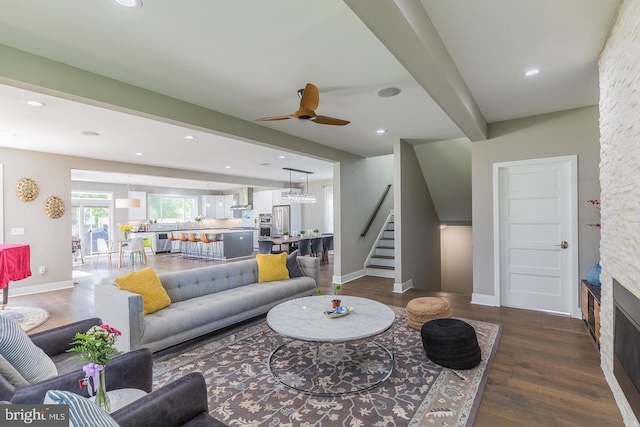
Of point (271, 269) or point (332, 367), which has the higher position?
point (271, 269)

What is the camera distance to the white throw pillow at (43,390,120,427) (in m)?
0.92

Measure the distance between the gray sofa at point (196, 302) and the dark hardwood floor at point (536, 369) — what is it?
1.77 m

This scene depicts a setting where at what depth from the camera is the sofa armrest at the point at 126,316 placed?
2723mm

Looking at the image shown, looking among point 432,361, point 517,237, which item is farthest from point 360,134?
point 432,361

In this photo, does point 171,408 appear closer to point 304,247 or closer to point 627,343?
point 627,343

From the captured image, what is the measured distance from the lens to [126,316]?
8.96 feet

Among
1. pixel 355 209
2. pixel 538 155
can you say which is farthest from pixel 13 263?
pixel 538 155

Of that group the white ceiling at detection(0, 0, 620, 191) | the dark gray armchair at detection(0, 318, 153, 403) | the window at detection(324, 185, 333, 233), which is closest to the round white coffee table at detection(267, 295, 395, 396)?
the dark gray armchair at detection(0, 318, 153, 403)

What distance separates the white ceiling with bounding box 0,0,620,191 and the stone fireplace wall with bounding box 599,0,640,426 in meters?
0.26

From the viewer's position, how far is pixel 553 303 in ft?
14.0

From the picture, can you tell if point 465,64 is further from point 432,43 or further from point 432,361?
point 432,361

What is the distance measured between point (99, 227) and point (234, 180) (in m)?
5.48

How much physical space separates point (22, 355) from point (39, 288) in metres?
5.64

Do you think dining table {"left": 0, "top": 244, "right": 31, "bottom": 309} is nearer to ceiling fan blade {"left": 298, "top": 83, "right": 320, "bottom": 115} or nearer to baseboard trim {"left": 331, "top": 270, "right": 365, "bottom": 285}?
ceiling fan blade {"left": 298, "top": 83, "right": 320, "bottom": 115}
